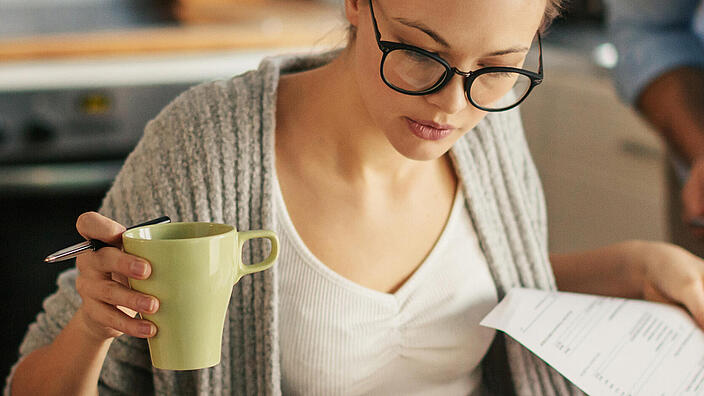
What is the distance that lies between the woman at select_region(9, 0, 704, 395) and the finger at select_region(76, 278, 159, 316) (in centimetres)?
11

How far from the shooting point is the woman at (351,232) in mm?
860

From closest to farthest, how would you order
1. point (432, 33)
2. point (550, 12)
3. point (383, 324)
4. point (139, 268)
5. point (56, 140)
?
point (139, 268) → point (432, 33) → point (550, 12) → point (383, 324) → point (56, 140)

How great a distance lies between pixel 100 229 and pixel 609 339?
0.66 m

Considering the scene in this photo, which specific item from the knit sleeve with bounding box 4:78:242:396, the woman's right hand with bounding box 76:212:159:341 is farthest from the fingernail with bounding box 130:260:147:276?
the knit sleeve with bounding box 4:78:242:396

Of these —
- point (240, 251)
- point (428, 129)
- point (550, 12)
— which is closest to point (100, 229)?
point (240, 251)

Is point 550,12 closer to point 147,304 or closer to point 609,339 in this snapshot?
point 609,339

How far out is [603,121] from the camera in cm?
231

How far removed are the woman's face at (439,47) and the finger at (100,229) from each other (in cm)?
34

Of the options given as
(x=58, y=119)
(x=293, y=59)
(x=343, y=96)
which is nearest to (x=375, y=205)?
(x=343, y=96)

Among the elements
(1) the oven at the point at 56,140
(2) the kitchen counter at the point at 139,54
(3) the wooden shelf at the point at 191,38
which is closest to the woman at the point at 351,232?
(3) the wooden shelf at the point at 191,38

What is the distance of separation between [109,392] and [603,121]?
182 centimetres

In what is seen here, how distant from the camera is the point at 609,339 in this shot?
0.96m

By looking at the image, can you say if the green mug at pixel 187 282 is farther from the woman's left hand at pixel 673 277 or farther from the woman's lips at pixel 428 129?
the woman's left hand at pixel 673 277

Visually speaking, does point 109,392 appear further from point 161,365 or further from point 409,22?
point 409,22
